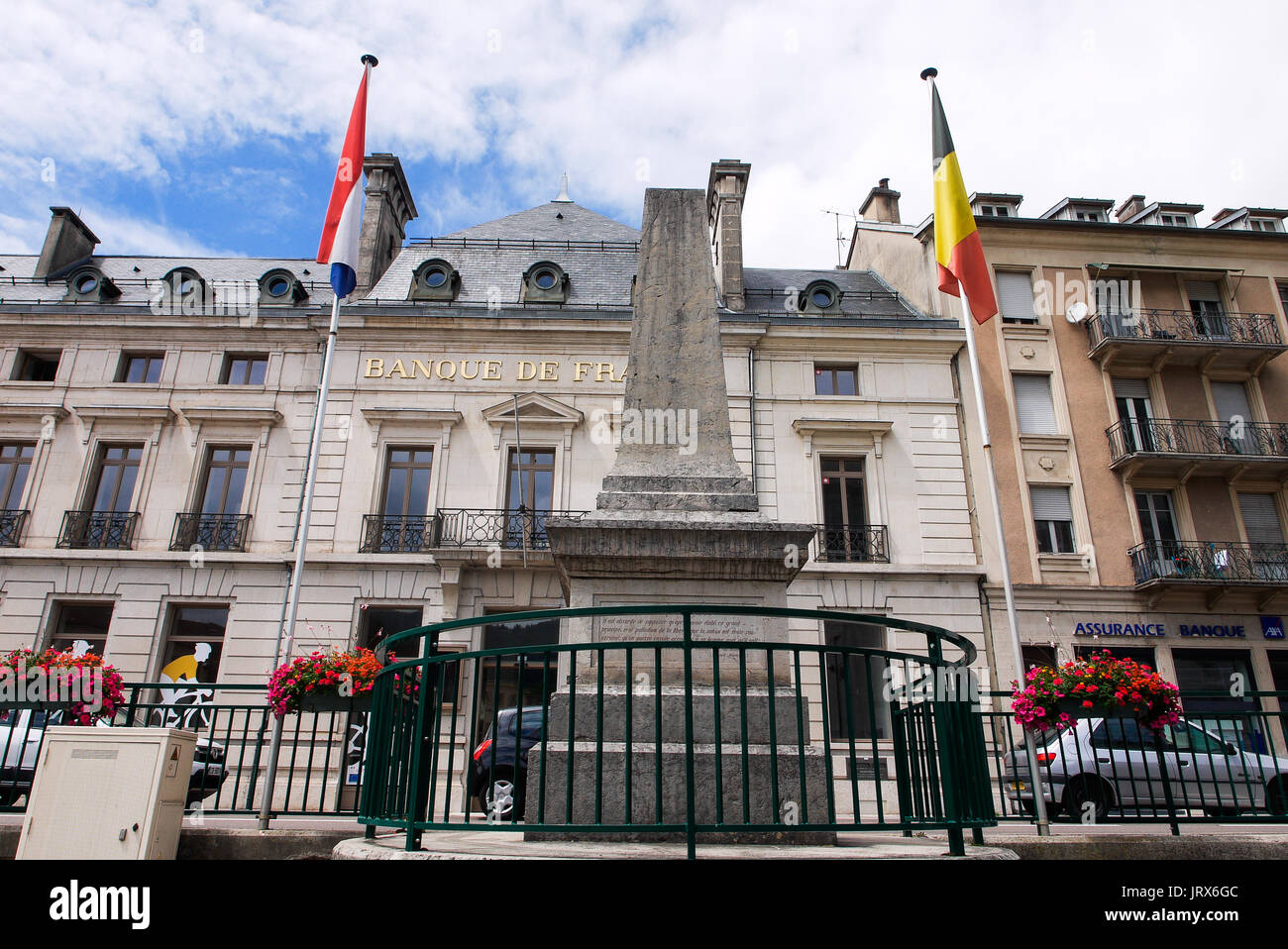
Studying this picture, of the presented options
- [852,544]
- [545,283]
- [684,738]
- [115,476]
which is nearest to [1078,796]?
[684,738]

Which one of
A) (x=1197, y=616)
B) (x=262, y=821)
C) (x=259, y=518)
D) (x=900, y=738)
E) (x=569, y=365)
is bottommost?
(x=262, y=821)

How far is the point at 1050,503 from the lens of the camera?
19.3 meters

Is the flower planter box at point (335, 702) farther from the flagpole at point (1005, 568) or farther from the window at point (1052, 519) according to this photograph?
the window at point (1052, 519)

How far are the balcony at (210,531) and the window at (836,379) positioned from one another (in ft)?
45.3

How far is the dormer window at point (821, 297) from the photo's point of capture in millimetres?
21516

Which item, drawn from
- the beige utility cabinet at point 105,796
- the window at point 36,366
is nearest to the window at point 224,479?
the window at point 36,366

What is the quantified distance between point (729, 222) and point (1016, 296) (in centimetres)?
770

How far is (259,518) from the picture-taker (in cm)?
1866

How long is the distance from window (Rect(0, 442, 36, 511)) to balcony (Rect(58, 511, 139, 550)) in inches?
60.6

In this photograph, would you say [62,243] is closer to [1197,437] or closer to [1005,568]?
[1005,568]

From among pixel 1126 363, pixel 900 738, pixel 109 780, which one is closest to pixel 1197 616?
pixel 1126 363
